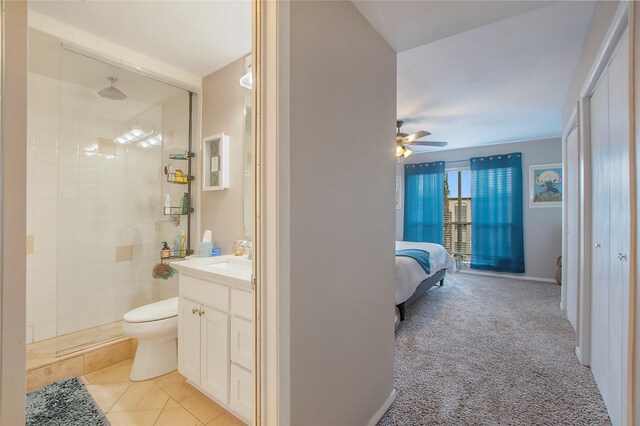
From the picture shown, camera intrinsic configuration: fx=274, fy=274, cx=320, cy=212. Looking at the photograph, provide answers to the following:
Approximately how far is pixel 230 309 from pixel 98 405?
3.63ft

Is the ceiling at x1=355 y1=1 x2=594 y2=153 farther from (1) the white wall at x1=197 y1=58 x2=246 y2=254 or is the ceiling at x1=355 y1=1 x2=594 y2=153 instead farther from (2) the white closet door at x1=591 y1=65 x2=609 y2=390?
(1) the white wall at x1=197 y1=58 x2=246 y2=254

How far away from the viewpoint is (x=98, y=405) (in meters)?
1.70

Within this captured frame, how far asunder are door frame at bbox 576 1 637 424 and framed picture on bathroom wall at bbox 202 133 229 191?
2.50 m

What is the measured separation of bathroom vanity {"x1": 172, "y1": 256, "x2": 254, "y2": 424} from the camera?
1470 millimetres

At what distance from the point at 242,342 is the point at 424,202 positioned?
17.0ft

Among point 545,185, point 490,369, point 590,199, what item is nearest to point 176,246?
point 490,369

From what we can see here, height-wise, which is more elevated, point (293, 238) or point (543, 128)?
point (543, 128)

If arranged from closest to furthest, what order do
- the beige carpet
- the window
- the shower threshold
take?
the beige carpet
the shower threshold
the window

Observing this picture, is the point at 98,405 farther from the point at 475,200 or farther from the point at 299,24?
the point at 475,200

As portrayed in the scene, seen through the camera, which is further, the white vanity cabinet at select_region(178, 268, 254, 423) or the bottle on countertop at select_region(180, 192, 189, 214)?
the bottle on countertop at select_region(180, 192, 189, 214)

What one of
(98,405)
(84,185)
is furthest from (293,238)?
(84,185)

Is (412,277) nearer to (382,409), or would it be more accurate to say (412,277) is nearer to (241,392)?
(382,409)

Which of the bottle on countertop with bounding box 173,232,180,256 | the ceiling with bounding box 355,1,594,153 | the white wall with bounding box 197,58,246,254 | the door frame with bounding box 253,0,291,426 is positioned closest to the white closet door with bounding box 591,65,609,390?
the ceiling with bounding box 355,1,594,153

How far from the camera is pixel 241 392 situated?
1.50m
